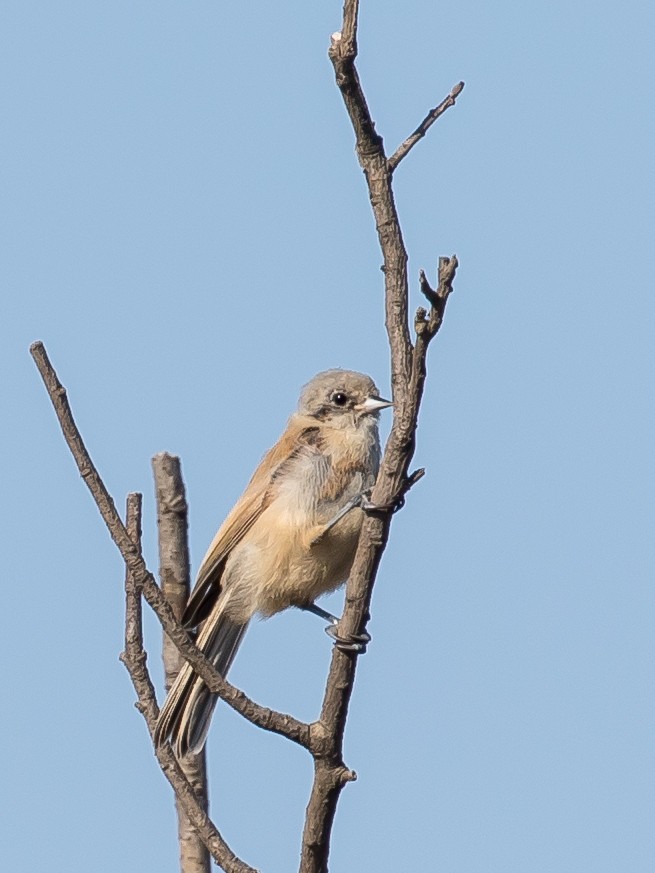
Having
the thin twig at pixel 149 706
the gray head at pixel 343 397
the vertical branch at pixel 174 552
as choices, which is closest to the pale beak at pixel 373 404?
the gray head at pixel 343 397

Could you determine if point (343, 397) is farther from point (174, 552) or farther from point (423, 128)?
point (423, 128)

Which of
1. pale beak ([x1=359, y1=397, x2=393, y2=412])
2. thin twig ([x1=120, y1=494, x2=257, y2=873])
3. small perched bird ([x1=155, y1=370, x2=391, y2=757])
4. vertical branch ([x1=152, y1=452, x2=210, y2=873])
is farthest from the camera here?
pale beak ([x1=359, y1=397, x2=393, y2=412])

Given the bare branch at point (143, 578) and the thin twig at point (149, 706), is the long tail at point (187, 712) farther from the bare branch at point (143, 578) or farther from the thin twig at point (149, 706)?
the bare branch at point (143, 578)

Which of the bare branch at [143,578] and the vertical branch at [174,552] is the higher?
the vertical branch at [174,552]

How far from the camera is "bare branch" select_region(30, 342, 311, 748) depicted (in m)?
4.43

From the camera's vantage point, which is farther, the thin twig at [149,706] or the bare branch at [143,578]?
the thin twig at [149,706]

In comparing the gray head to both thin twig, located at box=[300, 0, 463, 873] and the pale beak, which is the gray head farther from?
thin twig, located at box=[300, 0, 463, 873]

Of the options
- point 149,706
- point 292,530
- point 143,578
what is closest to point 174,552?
point 292,530

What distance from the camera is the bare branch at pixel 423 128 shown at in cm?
455

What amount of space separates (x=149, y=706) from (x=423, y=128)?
2.43 meters

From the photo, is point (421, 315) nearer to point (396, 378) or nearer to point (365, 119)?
point (396, 378)

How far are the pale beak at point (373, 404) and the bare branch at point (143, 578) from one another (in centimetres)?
280

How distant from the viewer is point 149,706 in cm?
515

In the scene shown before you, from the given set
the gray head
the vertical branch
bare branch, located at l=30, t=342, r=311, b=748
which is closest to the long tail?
the vertical branch
